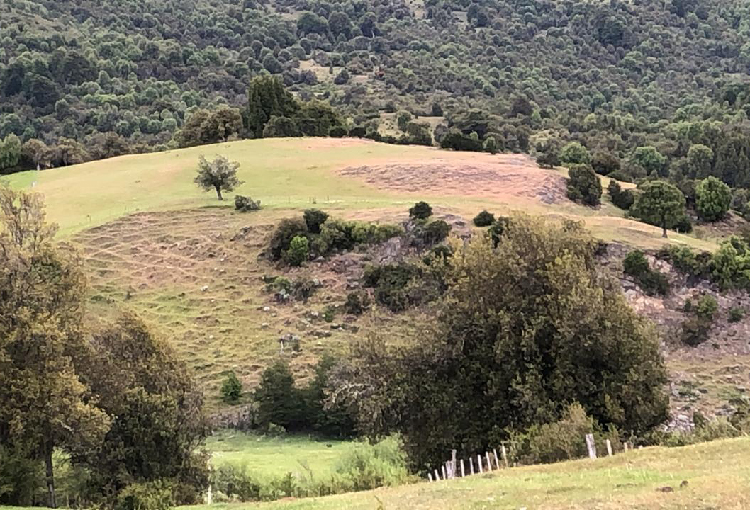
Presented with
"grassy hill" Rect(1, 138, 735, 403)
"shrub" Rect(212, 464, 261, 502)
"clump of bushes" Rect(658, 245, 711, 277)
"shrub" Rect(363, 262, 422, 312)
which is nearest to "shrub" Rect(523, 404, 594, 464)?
"shrub" Rect(212, 464, 261, 502)

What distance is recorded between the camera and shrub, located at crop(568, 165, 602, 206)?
190 ft

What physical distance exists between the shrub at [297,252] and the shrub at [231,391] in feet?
36.3

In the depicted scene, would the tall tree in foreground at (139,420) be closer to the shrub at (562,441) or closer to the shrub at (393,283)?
the shrub at (562,441)

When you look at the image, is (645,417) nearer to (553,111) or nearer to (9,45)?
(553,111)

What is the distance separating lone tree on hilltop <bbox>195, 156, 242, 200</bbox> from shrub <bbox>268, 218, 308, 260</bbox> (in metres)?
9.68

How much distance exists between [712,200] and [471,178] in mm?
17403

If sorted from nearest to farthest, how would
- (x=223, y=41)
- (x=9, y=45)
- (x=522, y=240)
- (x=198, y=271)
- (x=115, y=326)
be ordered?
(x=522, y=240) < (x=115, y=326) < (x=198, y=271) < (x=9, y=45) < (x=223, y=41)

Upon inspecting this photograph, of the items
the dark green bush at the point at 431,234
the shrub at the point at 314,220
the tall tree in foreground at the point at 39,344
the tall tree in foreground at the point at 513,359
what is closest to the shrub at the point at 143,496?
the tall tree in foreground at the point at 39,344

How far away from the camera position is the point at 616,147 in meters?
105

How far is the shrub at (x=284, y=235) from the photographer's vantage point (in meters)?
49.1

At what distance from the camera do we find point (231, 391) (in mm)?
38156

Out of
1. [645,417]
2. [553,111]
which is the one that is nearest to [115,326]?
[645,417]

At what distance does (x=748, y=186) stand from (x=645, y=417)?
76530 mm

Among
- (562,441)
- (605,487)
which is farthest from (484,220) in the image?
(605,487)
